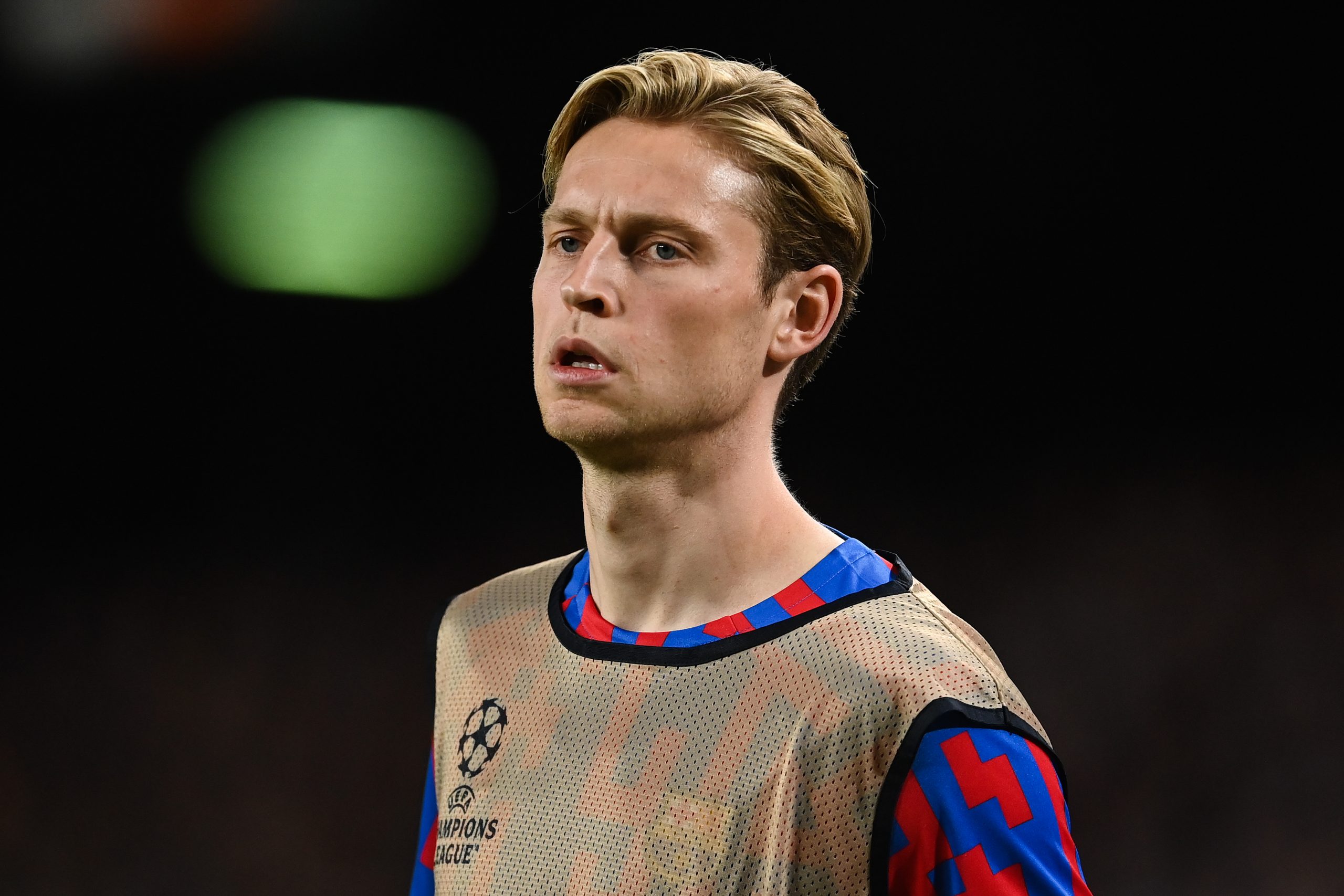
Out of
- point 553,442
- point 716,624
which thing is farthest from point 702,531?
point 553,442

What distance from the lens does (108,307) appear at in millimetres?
2744

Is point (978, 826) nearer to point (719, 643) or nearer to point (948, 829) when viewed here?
point (948, 829)

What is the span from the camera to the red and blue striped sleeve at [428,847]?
1.58 meters

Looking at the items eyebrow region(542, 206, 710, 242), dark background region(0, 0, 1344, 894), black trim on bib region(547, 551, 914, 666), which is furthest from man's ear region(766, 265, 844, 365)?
dark background region(0, 0, 1344, 894)

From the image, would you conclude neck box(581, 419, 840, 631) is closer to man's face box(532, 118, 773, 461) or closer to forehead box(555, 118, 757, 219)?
man's face box(532, 118, 773, 461)

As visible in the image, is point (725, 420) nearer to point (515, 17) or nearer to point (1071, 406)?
point (515, 17)

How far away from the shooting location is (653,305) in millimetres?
1322

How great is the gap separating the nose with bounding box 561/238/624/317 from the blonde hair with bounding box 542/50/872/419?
0.15 metres

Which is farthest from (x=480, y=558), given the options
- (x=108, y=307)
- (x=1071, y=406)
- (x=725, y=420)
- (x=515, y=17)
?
(x=725, y=420)

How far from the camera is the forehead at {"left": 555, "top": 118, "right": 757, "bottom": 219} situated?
1345mm

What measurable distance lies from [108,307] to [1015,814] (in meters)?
2.17

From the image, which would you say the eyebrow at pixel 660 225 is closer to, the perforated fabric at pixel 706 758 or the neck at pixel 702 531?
the neck at pixel 702 531

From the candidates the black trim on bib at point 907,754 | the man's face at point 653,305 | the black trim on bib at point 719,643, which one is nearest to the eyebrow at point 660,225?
the man's face at point 653,305

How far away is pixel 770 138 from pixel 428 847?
87 centimetres
